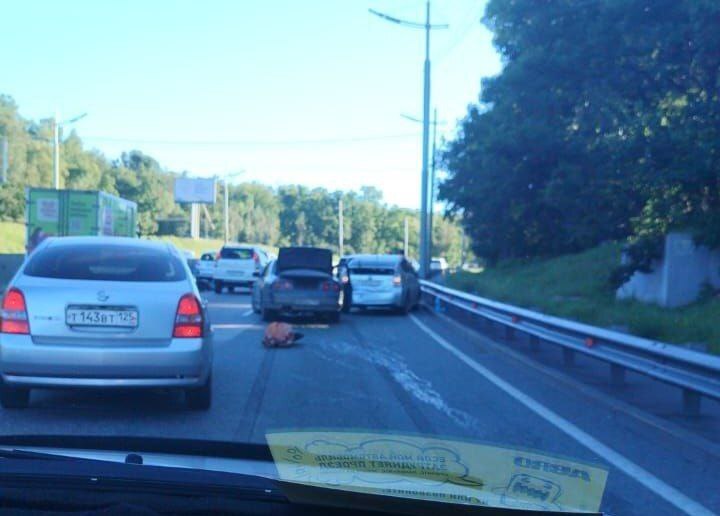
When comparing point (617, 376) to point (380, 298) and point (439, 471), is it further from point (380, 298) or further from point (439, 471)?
point (380, 298)

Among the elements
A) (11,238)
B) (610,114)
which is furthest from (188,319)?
(11,238)

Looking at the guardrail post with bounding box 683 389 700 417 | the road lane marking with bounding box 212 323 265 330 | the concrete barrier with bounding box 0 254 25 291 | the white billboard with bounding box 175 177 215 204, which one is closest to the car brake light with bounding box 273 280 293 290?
the road lane marking with bounding box 212 323 265 330

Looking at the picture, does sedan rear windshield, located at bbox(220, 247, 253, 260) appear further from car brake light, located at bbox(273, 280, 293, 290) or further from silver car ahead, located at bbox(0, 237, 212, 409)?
silver car ahead, located at bbox(0, 237, 212, 409)

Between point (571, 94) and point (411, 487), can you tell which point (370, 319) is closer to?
point (571, 94)

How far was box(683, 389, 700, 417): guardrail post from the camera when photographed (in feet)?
26.8

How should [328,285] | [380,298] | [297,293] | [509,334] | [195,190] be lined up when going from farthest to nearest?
[195,190]
[380,298]
[328,285]
[297,293]
[509,334]

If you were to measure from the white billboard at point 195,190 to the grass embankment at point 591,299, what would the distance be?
39666 mm

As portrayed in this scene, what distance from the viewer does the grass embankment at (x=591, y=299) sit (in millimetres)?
13688

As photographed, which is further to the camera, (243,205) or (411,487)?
(243,205)

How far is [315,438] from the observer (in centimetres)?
323

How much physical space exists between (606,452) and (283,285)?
12.2 m

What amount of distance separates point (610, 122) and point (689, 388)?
47.8 ft

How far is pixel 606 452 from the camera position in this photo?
278 inches

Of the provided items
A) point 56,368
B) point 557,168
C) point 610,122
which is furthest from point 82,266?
point 557,168
